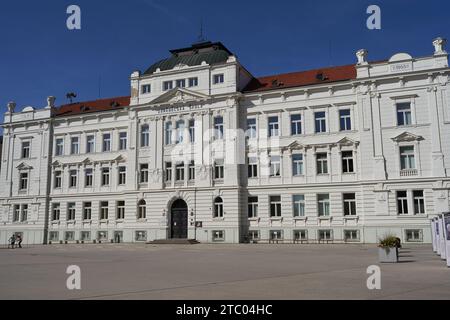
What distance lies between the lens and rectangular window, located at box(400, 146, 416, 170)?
3897cm

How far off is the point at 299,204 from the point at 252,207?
15.1ft

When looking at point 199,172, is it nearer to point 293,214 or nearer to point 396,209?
point 293,214

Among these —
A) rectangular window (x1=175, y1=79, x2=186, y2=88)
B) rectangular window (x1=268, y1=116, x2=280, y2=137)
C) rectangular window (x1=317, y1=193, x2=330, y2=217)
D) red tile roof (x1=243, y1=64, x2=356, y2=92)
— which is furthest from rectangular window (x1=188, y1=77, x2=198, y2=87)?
rectangular window (x1=317, y1=193, x2=330, y2=217)

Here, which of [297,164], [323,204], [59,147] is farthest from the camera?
[59,147]

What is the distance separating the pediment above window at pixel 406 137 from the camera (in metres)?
38.7

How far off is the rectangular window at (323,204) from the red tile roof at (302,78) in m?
10.6

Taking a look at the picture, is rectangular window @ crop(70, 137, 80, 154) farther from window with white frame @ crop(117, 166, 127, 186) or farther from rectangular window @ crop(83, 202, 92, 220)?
window with white frame @ crop(117, 166, 127, 186)

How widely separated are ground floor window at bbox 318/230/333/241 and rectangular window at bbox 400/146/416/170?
842 centimetres

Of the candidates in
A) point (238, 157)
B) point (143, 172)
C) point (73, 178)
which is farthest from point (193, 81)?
point (73, 178)

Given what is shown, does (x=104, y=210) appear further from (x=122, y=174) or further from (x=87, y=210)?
(x=122, y=174)

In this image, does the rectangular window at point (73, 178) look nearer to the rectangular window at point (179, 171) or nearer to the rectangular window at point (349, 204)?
the rectangular window at point (179, 171)

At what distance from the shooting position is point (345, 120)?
41.8 m

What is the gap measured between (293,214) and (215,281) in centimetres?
2988
